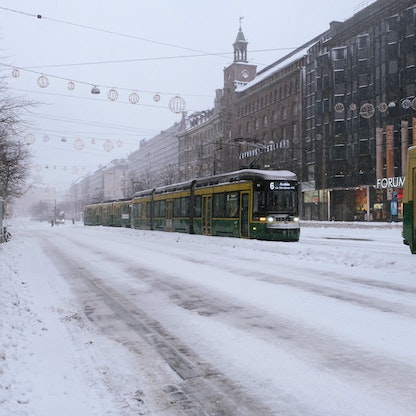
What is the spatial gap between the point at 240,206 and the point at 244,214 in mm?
479

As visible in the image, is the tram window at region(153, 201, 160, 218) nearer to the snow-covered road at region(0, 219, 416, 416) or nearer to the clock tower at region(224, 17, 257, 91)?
the snow-covered road at region(0, 219, 416, 416)

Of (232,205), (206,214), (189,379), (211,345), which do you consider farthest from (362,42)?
(189,379)

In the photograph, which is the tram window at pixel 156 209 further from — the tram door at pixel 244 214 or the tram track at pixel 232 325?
the tram track at pixel 232 325

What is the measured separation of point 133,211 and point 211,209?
1818cm

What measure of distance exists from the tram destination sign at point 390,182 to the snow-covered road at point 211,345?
36146mm

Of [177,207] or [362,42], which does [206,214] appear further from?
[362,42]

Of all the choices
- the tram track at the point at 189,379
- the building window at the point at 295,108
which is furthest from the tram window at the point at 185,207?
the building window at the point at 295,108

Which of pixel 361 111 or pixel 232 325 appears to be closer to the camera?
pixel 232 325

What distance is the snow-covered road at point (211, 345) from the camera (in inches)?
146

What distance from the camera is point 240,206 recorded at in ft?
69.3

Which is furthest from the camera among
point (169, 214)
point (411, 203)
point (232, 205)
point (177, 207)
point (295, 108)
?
point (295, 108)

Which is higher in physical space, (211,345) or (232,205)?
(232,205)

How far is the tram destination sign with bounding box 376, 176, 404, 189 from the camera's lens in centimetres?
4409

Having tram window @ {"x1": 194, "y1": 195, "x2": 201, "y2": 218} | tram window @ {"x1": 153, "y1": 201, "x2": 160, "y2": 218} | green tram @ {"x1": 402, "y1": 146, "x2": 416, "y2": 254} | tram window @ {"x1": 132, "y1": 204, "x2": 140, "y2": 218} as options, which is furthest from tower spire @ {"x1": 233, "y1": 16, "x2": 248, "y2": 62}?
green tram @ {"x1": 402, "y1": 146, "x2": 416, "y2": 254}
